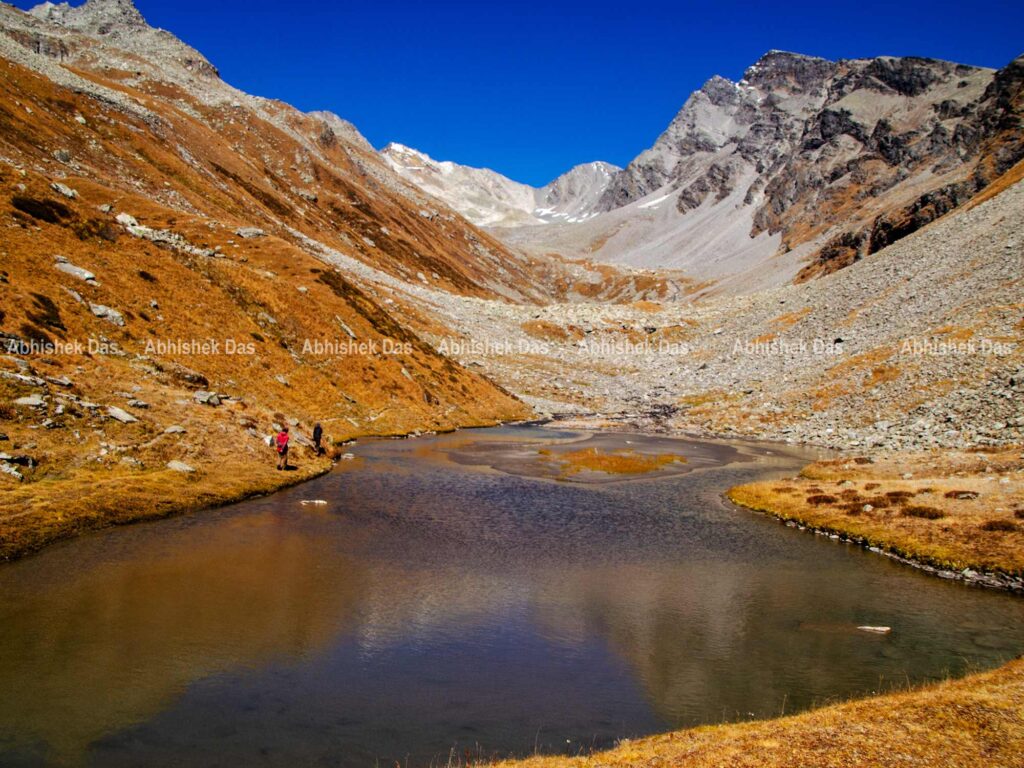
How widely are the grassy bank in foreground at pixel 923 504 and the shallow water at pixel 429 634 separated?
2775 millimetres

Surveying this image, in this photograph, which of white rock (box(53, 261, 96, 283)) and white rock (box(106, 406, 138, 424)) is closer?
white rock (box(106, 406, 138, 424))

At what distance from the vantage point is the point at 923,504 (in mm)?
39812

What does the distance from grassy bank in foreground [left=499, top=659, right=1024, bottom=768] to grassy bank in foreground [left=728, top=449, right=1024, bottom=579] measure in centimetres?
1868

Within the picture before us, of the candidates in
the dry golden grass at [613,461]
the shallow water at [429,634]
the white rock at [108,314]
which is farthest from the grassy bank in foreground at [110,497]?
the dry golden grass at [613,461]

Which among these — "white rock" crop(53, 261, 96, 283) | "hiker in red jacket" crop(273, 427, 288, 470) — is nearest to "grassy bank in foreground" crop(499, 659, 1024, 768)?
"hiker in red jacket" crop(273, 427, 288, 470)

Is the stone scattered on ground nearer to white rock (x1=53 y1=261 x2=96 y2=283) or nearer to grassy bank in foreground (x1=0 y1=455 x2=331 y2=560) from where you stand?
grassy bank in foreground (x1=0 y1=455 x2=331 y2=560)

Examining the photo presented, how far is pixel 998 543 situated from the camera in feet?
109

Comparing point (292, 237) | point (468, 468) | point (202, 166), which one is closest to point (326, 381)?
Answer: point (468, 468)

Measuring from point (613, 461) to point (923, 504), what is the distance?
27.2 meters

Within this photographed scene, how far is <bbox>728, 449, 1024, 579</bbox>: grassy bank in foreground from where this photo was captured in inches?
1316

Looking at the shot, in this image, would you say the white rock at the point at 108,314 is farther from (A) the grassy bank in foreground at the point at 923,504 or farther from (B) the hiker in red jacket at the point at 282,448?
(A) the grassy bank in foreground at the point at 923,504

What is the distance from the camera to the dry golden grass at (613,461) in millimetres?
58000

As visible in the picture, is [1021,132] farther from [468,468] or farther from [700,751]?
[700,751]

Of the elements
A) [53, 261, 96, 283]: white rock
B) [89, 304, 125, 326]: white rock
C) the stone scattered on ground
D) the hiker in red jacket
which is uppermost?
[53, 261, 96, 283]: white rock
